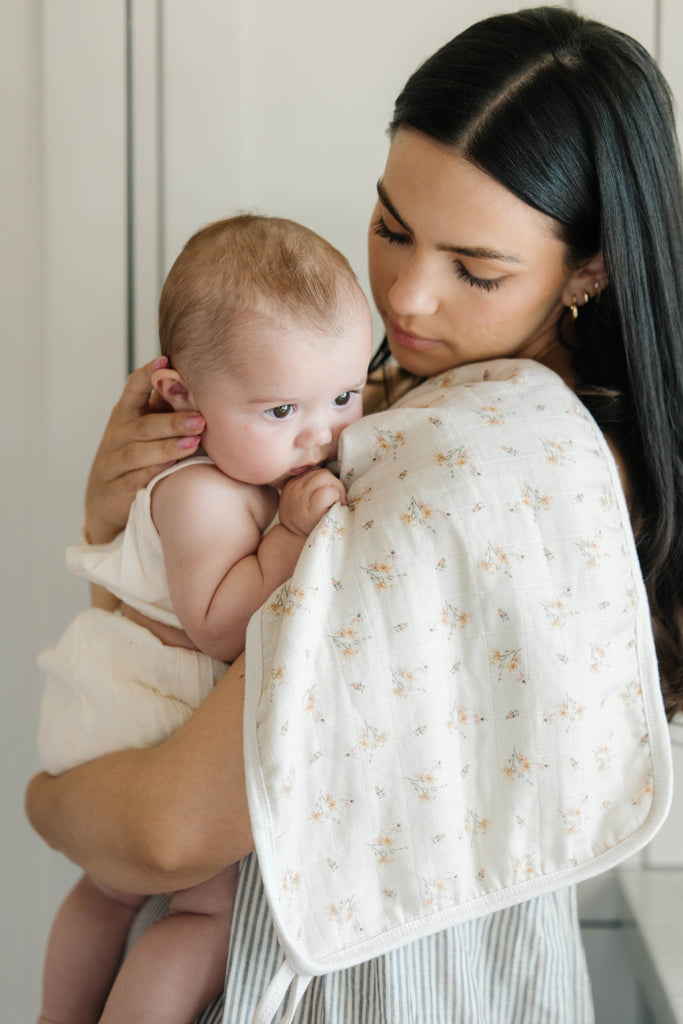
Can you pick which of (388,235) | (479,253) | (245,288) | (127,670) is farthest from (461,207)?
(127,670)

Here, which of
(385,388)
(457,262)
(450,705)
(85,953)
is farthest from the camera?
(385,388)

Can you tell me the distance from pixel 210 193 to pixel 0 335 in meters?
0.43

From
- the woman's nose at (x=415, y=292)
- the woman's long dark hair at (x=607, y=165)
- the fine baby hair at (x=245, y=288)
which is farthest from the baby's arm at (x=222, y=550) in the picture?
the woman's long dark hair at (x=607, y=165)

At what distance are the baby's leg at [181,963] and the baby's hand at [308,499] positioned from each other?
0.40 metres

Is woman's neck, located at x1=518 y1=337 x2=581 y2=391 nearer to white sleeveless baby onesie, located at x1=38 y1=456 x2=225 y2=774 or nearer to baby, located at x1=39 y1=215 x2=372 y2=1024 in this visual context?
baby, located at x1=39 y1=215 x2=372 y2=1024

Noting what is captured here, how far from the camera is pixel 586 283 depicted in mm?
1048

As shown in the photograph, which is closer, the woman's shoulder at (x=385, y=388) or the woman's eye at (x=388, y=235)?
the woman's eye at (x=388, y=235)

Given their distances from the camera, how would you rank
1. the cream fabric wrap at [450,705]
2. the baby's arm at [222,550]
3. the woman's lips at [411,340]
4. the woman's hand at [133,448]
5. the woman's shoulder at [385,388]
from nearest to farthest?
the cream fabric wrap at [450,705] → the baby's arm at [222,550] → the woman's hand at [133,448] → the woman's lips at [411,340] → the woman's shoulder at [385,388]

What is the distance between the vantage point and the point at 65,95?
136cm

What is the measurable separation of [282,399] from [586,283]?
1.35 ft

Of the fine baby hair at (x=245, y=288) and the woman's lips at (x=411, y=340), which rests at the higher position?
the fine baby hair at (x=245, y=288)

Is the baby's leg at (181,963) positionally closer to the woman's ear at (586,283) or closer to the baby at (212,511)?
the baby at (212,511)

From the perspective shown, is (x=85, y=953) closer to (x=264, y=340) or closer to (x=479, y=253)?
(x=264, y=340)

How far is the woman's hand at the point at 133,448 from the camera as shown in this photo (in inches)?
38.7
